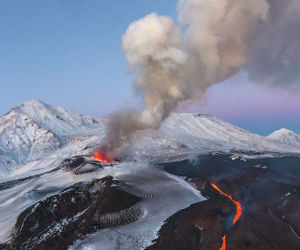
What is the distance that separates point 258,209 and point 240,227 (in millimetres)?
10074

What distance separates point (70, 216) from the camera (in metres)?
61.8

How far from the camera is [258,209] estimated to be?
58.9 m

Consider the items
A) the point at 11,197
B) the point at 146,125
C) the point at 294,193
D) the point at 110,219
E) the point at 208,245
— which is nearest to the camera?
the point at 208,245

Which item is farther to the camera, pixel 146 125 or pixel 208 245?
pixel 146 125

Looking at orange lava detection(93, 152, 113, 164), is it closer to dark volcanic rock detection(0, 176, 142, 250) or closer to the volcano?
the volcano

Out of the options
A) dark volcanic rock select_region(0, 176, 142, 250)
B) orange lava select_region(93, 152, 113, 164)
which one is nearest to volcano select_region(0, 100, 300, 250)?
dark volcanic rock select_region(0, 176, 142, 250)

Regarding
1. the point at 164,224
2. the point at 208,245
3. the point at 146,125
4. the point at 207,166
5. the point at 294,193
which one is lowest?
the point at 208,245

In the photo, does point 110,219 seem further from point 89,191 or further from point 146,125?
point 146,125

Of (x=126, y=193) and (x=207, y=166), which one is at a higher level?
(x=207, y=166)

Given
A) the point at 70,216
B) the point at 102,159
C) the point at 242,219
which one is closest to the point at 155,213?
the point at 242,219

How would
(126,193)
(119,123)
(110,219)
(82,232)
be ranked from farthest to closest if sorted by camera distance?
(119,123)
(126,193)
(110,219)
(82,232)

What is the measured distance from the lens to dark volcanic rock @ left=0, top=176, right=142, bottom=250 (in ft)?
174

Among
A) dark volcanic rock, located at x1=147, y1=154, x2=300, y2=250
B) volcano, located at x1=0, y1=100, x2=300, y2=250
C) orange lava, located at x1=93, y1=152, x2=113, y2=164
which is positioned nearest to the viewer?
dark volcanic rock, located at x1=147, y1=154, x2=300, y2=250

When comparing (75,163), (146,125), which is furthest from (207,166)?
(75,163)
